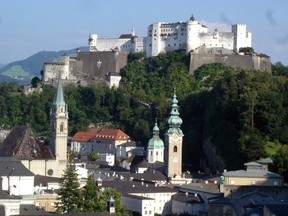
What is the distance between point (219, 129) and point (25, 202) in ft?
119

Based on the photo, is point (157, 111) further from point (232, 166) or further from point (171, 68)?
point (232, 166)

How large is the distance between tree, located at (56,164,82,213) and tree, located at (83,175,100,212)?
0.32 meters

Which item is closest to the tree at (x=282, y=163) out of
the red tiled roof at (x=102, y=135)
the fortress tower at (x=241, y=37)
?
Answer: the red tiled roof at (x=102, y=135)

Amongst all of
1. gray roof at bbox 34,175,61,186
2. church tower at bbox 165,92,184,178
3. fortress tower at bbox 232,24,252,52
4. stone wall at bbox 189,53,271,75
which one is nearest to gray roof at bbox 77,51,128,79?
stone wall at bbox 189,53,271,75

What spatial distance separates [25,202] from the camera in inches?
2095

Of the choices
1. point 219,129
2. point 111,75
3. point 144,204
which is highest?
point 111,75

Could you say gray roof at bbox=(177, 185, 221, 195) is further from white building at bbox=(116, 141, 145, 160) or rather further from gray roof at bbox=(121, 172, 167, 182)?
white building at bbox=(116, 141, 145, 160)

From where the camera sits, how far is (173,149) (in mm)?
77625

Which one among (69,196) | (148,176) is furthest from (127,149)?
(69,196)

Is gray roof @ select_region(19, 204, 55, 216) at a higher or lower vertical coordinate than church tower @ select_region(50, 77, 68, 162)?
lower

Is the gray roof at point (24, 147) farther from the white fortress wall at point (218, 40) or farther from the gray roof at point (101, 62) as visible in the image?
the gray roof at point (101, 62)

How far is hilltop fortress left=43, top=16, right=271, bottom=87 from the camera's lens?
114 m

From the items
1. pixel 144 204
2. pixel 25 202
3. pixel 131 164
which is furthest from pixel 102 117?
pixel 25 202

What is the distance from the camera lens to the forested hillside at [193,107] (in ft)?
264
